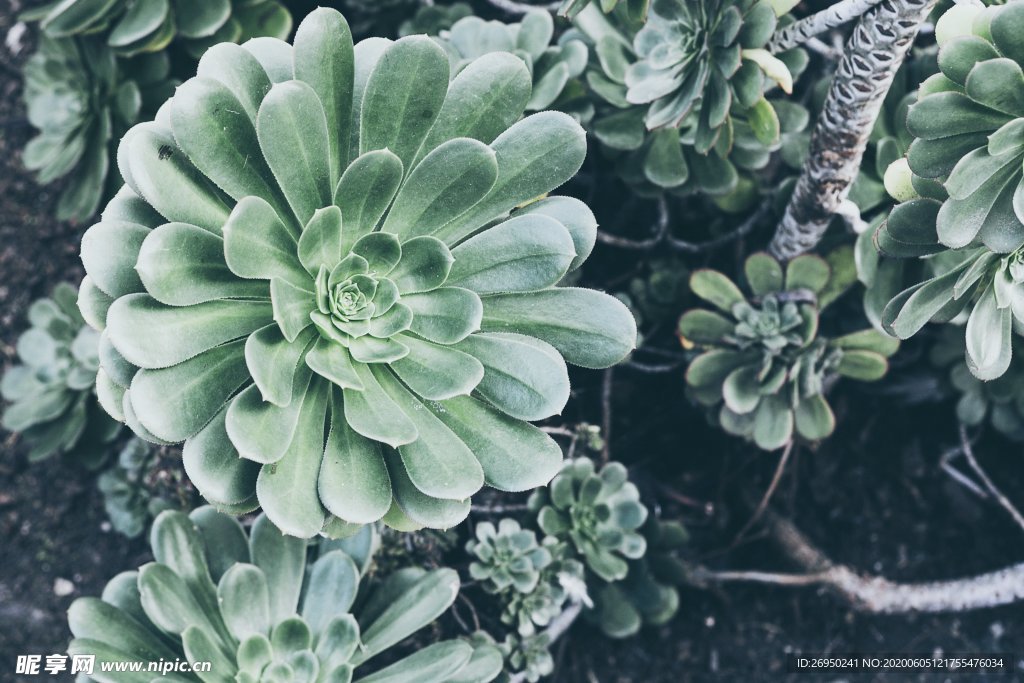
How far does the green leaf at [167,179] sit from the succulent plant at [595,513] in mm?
933

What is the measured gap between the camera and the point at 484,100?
4.53 ft

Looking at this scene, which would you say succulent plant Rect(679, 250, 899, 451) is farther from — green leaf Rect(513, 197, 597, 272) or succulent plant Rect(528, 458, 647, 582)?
green leaf Rect(513, 197, 597, 272)

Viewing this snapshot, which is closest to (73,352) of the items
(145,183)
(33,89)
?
(33,89)

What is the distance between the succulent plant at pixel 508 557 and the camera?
1791 millimetres

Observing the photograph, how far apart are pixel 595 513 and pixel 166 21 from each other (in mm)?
1494

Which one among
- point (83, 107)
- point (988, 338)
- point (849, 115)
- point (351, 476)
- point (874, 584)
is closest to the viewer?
point (351, 476)

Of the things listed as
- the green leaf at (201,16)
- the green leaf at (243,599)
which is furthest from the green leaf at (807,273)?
the green leaf at (201,16)

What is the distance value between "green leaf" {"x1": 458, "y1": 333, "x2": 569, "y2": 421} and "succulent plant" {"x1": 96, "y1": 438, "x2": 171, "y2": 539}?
1059mm

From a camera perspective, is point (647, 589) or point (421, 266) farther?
point (647, 589)

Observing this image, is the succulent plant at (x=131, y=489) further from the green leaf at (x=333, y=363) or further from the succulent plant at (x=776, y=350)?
the succulent plant at (x=776, y=350)

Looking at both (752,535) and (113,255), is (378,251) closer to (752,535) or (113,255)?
(113,255)

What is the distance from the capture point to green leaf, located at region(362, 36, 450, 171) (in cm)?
131

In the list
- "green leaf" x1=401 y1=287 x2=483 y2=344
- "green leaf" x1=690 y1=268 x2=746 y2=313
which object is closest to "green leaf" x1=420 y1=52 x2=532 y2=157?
"green leaf" x1=401 y1=287 x2=483 y2=344

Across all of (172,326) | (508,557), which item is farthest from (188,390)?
(508,557)
